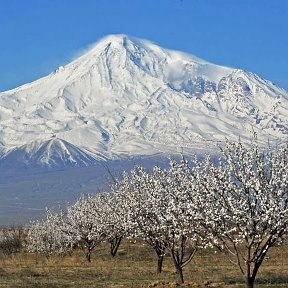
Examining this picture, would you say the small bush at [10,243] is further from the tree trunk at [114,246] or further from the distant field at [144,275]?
the tree trunk at [114,246]

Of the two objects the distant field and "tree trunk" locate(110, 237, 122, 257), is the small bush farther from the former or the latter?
"tree trunk" locate(110, 237, 122, 257)

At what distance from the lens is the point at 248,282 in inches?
938

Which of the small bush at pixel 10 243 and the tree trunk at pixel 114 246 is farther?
the small bush at pixel 10 243

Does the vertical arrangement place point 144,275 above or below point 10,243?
below

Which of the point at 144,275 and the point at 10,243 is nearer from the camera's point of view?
the point at 144,275

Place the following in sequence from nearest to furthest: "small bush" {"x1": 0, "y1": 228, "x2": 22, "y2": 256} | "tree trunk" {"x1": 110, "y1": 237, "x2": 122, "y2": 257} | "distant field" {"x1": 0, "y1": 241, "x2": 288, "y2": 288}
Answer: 1. "distant field" {"x1": 0, "y1": 241, "x2": 288, "y2": 288}
2. "tree trunk" {"x1": 110, "y1": 237, "x2": 122, "y2": 257}
3. "small bush" {"x1": 0, "y1": 228, "x2": 22, "y2": 256}

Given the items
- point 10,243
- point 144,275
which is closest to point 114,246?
point 144,275

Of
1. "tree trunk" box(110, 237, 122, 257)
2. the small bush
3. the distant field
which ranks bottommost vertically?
the distant field

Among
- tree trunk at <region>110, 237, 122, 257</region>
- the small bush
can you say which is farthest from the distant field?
the small bush

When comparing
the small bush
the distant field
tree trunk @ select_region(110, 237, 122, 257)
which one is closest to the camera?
the distant field

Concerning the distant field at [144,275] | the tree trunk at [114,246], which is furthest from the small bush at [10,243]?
the tree trunk at [114,246]

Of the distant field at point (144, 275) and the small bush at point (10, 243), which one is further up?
the small bush at point (10, 243)

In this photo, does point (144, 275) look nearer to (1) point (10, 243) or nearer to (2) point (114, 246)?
(2) point (114, 246)

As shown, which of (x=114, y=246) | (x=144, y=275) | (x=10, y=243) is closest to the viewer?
(x=144, y=275)
